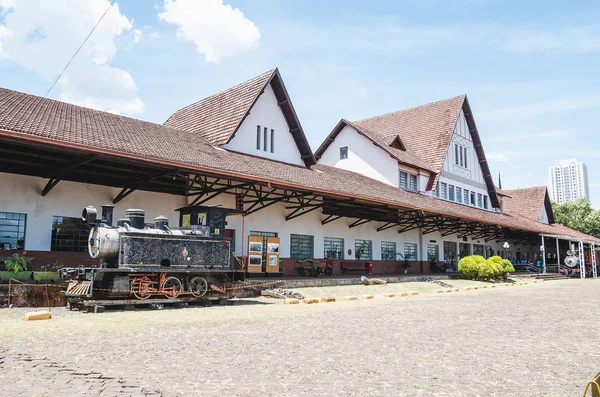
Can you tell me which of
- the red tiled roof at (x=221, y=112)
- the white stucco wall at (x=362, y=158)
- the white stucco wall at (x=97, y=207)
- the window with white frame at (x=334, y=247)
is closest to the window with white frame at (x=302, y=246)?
the white stucco wall at (x=97, y=207)

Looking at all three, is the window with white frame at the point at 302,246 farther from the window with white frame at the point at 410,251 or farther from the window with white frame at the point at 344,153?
the window with white frame at the point at 344,153

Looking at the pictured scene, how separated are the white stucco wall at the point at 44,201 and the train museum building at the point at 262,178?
0.10 ft

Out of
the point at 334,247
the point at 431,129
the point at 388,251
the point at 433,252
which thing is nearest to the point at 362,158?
the point at 388,251

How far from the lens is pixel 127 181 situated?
15.6m

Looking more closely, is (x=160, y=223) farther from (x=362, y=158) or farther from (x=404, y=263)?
(x=362, y=158)

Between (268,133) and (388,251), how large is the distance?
33.3ft

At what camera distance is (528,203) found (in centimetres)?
4569

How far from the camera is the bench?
23938 mm

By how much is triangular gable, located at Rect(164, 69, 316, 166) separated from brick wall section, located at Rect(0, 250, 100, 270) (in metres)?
7.29

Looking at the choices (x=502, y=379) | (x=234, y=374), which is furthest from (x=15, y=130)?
(x=502, y=379)

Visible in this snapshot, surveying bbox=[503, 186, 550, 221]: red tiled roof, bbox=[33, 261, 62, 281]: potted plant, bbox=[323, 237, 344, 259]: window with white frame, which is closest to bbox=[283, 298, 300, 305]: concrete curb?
bbox=[33, 261, 62, 281]: potted plant

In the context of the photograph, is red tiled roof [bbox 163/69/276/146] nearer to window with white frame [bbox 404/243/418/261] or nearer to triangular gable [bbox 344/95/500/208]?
triangular gable [bbox 344/95/500/208]

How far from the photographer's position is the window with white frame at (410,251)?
2866 cm

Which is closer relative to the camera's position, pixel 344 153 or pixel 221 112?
pixel 221 112
